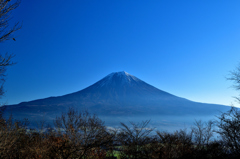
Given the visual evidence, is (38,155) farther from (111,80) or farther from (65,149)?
(111,80)

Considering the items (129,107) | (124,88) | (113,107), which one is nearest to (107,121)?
(113,107)

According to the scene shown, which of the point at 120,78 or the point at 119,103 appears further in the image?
the point at 120,78

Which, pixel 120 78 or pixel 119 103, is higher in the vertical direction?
pixel 120 78

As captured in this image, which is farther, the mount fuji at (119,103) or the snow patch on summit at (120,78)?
the snow patch on summit at (120,78)

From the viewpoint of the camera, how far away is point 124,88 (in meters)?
153

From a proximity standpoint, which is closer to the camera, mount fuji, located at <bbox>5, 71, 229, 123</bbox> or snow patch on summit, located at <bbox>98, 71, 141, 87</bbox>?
mount fuji, located at <bbox>5, 71, 229, 123</bbox>

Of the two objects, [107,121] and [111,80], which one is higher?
[111,80]

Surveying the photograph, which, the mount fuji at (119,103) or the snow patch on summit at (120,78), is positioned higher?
the snow patch on summit at (120,78)

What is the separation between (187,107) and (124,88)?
48.0m

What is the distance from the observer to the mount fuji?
130500 mm

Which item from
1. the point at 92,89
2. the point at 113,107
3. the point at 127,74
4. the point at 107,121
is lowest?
the point at 107,121

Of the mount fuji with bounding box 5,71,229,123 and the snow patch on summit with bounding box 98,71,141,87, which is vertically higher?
the snow patch on summit with bounding box 98,71,141,87

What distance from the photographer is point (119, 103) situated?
141 meters

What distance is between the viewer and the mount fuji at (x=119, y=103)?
130 metres
